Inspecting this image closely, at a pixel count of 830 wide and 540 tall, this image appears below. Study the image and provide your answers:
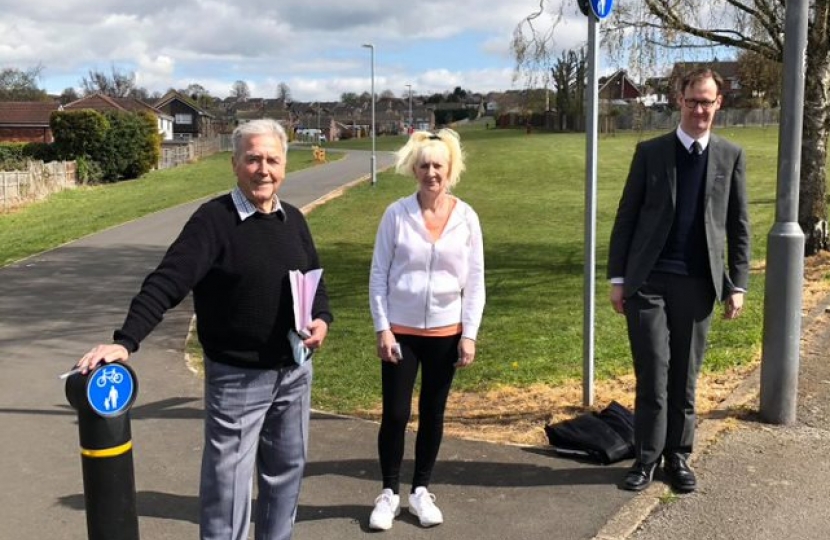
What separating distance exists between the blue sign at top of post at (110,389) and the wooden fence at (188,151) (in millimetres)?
38348

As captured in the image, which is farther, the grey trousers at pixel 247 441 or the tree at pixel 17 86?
the tree at pixel 17 86

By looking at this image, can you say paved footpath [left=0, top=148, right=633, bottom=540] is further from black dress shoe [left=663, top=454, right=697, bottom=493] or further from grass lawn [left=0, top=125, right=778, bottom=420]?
grass lawn [left=0, top=125, right=778, bottom=420]

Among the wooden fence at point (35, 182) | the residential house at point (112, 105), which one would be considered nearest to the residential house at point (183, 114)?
the residential house at point (112, 105)

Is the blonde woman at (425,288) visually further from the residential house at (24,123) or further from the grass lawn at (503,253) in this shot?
the residential house at (24,123)

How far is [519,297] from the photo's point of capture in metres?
10.9

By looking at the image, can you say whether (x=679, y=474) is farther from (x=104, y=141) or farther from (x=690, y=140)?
(x=104, y=141)

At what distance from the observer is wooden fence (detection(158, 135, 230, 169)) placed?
158 ft

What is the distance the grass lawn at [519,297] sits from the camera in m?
6.89

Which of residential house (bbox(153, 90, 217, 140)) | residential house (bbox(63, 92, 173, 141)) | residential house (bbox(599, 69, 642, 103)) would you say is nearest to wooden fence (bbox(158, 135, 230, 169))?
residential house (bbox(63, 92, 173, 141))

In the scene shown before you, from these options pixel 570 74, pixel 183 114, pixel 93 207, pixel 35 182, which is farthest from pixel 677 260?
pixel 183 114

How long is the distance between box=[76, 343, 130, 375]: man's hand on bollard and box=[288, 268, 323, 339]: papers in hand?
67 centimetres

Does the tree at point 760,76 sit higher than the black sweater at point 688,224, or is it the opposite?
the tree at point 760,76

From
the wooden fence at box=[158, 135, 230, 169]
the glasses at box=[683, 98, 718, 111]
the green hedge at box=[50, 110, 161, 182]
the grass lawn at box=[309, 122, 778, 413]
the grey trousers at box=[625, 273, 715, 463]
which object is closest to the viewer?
the glasses at box=[683, 98, 718, 111]

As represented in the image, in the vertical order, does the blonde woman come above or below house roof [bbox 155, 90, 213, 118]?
below
